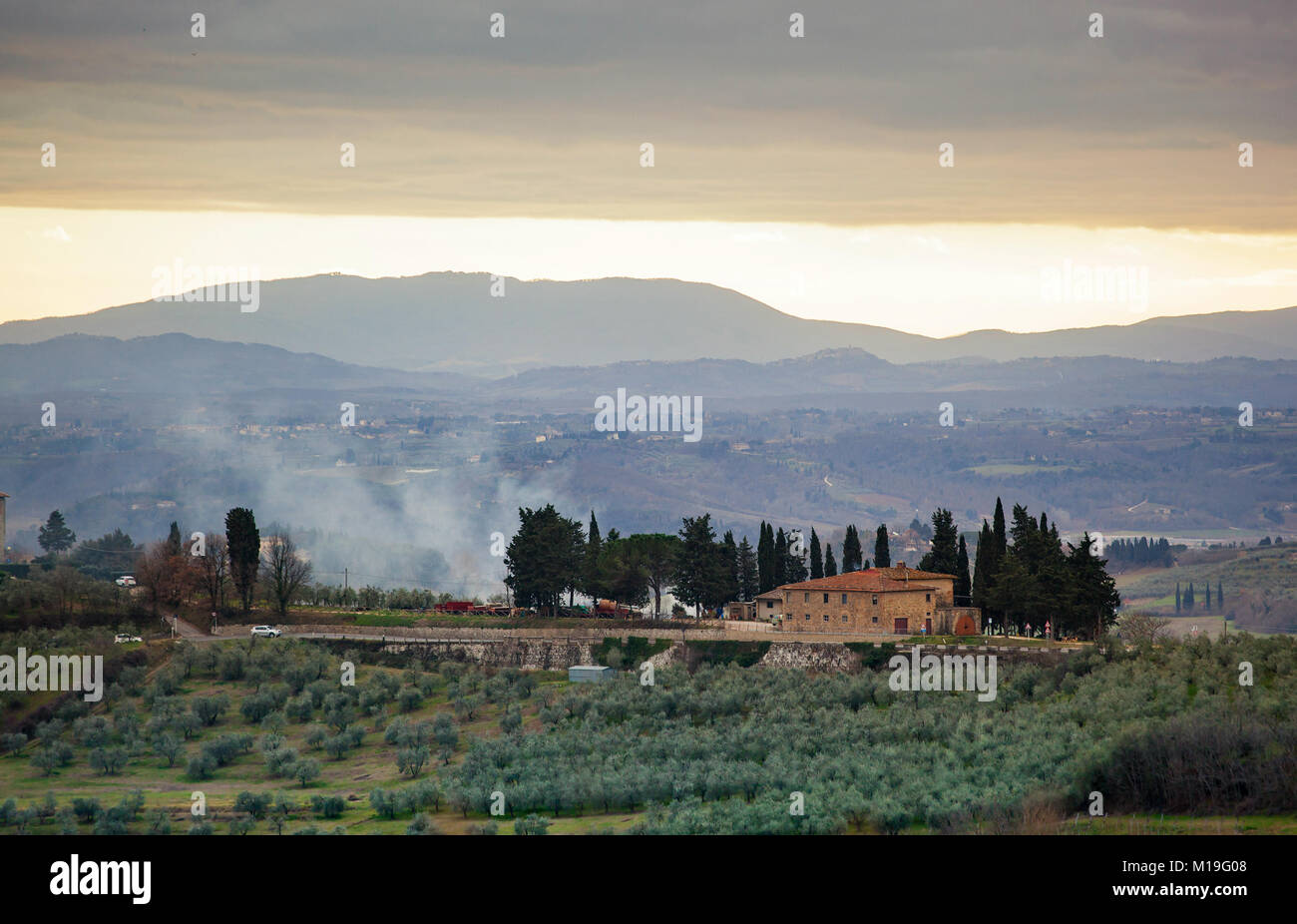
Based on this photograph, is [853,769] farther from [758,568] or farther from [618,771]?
[758,568]

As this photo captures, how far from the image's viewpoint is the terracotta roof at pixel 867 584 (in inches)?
2813

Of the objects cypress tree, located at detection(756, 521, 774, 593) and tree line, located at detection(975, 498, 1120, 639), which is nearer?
tree line, located at detection(975, 498, 1120, 639)

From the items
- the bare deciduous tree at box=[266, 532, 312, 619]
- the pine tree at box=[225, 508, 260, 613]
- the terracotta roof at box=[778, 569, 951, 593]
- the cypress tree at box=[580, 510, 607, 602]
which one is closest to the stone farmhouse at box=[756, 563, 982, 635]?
the terracotta roof at box=[778, 569, 951, 593]

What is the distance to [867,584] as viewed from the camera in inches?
2832

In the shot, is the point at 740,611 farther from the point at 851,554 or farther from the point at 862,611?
the point at 862,611

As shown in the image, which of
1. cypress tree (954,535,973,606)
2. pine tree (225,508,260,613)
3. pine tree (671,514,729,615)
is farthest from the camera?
pine tree (225,508,260,613)

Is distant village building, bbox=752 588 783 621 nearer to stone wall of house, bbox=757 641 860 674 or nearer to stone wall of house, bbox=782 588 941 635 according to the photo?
stone wall of house, bbox=782 588 941 635

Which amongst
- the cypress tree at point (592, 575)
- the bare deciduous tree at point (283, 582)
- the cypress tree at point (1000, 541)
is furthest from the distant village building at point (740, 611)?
the bare deciduous tree at point (283, 582)

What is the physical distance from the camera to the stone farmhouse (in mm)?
70938

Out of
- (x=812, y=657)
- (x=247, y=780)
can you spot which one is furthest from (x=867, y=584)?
(x=247, y=780)
